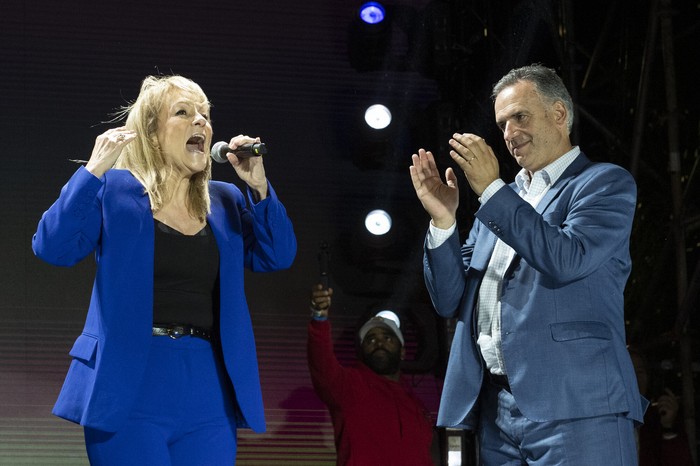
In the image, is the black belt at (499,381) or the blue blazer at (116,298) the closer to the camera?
the blue blazer at (116,298)

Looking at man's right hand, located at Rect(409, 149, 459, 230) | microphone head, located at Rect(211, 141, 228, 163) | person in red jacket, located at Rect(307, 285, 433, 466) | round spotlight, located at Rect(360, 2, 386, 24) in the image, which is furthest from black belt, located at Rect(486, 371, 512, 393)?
round spotlight, located at Rect(360, 2, 386, 24)

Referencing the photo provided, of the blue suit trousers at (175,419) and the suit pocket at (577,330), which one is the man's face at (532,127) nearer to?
the suit pocket at (577,330)

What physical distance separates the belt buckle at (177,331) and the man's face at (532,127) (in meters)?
1.02

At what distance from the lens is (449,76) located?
593cm

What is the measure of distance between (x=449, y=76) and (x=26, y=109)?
2563 mm

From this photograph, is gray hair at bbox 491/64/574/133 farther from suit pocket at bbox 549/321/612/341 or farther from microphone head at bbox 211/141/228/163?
microphone head at bbox 211/141/228/163

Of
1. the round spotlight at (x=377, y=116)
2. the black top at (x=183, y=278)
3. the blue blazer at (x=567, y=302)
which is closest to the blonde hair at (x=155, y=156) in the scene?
the black top at (x=183, y=278)

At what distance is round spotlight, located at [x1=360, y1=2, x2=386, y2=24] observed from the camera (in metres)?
5.96

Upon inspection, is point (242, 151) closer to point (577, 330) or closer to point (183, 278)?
point (183, 278)

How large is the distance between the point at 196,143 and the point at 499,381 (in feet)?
3.41

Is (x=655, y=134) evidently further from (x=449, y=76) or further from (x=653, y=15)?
(x=449, y=76)

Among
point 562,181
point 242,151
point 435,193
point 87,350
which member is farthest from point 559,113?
point 87,350

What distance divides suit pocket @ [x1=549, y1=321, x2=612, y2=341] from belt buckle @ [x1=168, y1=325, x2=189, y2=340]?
909 millimetres

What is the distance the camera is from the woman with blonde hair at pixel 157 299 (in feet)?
7.48
